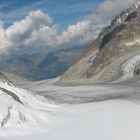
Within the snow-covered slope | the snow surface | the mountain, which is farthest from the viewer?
the mountain

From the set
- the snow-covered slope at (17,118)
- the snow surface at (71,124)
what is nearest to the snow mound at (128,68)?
the snow surface at (71,124)

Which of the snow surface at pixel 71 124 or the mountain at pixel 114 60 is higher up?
the mountain at pixel 114 60

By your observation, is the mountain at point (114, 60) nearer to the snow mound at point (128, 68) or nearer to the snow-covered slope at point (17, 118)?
the snow mound at point (128, 68)

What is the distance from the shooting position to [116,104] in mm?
36062

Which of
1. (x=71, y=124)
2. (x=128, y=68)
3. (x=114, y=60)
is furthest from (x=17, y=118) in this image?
Result: (x=114, y=60)

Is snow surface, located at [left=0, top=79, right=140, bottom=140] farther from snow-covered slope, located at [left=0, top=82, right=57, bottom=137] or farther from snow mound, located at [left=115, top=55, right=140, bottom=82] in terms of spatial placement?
snow mound, located at [left=115, top=55, right=140, bottom=82]

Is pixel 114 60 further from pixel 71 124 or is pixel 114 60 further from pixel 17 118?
pixel 17 118

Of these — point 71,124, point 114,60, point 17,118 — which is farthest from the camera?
point 114,60

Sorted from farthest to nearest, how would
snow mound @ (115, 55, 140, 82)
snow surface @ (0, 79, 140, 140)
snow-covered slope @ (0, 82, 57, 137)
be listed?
snow mound @ (115, 55, 140, 82) < snow-covered slope @ (0, 82, 57, 137) < snow surface @ (0, 79, 140, 140)

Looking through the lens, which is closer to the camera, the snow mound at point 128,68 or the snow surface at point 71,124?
the snow surface at point 71,124

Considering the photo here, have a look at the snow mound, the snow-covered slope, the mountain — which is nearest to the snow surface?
the snow-covered slope

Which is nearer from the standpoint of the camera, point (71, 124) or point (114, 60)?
point (71, 124)

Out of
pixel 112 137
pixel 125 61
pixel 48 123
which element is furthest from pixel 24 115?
pixel 125 61

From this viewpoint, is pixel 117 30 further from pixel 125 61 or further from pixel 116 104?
pixel 116 104
